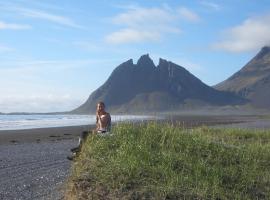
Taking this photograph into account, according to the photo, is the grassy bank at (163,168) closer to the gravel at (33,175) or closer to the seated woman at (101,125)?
the seated woman at (101,125)

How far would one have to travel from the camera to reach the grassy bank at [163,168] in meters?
10.4

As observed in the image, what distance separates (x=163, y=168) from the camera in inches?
441

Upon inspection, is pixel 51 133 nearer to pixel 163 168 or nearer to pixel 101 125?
pixel 101 125

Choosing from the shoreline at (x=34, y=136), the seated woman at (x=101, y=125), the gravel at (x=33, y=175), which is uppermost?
the seated woman at (x=101, y=125)

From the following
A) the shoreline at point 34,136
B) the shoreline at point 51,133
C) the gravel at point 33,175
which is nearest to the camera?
the gravel at point 33,175

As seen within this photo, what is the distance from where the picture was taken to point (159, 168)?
11.1m

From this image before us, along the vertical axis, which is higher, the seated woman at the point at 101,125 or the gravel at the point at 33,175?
the seated woman at the point at 101,125

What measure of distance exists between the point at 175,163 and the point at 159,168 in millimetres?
575

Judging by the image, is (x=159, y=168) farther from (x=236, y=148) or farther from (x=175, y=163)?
(x=236, y=148)

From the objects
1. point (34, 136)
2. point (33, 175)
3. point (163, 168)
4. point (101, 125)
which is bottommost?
point (33, 175)

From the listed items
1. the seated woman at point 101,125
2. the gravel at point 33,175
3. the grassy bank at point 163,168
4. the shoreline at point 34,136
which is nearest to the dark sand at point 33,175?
the gravel at point 33,175

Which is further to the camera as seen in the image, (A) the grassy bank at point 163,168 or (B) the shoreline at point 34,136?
(B) the shoreline at point 34,136

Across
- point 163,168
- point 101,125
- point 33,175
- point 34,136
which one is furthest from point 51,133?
point 163,168

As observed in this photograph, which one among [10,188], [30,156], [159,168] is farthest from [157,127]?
[30,156]
